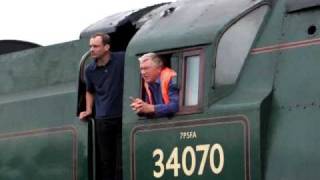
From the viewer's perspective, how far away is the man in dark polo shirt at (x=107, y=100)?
9805mm

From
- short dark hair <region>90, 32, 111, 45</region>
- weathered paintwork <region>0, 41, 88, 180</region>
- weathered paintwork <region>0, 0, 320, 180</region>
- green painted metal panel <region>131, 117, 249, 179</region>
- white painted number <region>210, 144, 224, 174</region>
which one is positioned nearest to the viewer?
weathered paintwork <region>0, 0, 320, 180</region>

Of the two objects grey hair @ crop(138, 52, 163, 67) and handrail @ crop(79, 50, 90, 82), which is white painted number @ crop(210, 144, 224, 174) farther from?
handrail @ crop(79, 50, 90, 82)

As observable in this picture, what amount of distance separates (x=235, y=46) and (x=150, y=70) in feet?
3.21

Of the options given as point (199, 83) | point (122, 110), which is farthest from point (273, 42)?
point (122, 110)

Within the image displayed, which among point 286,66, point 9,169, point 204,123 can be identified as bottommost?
point 9,169

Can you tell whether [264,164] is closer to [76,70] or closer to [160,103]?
[160,103]

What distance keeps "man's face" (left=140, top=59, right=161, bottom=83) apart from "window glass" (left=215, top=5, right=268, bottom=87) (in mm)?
729

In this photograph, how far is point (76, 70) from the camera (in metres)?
10.9

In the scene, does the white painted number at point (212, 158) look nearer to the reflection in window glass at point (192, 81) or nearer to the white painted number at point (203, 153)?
the white painted number at point (203, 153)

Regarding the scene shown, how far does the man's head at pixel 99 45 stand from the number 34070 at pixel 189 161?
152 cm

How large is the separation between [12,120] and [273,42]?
4462 millimetres

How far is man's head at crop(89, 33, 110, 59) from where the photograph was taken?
9758 millimetres

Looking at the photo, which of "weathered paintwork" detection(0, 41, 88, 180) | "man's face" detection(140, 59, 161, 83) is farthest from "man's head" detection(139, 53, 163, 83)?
"weathered paintwork" detection(0, 41, 88, 180)

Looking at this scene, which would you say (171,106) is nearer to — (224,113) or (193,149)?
(193,149)
